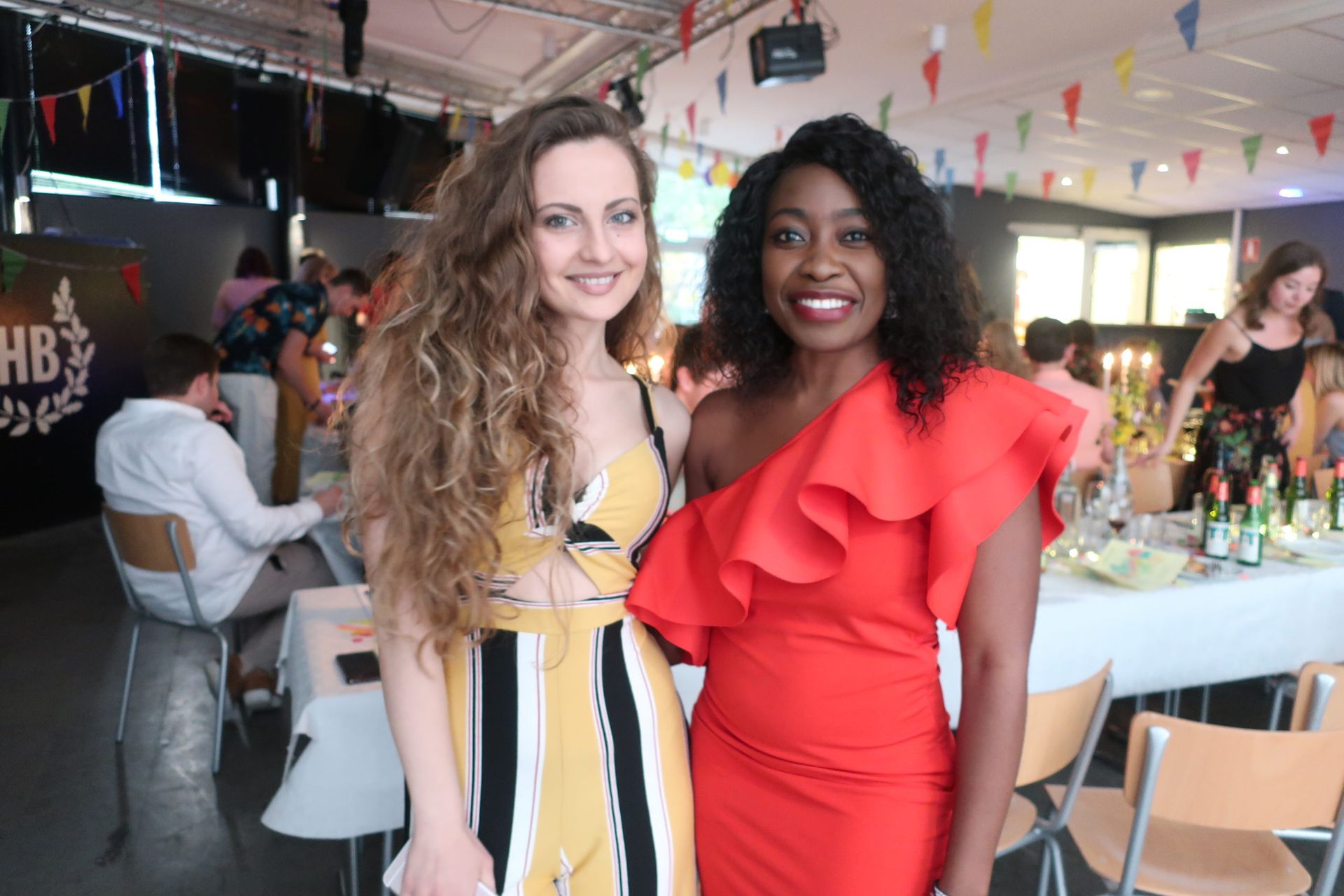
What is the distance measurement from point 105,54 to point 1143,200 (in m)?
11.9

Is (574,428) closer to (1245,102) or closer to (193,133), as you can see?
(193,133)

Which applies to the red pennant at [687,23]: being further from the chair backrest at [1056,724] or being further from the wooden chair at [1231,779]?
the wooden chair at [1231,779]

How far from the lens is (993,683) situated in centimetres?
117

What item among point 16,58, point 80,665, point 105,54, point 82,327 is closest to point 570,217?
point 80,665

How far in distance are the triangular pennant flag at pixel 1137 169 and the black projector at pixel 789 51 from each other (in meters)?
4.14

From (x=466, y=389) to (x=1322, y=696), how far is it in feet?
5.55

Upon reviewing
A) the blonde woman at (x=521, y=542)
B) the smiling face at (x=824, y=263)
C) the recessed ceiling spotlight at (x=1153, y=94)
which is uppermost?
the recessed ceiling spotlight at (x=1153, y=94)

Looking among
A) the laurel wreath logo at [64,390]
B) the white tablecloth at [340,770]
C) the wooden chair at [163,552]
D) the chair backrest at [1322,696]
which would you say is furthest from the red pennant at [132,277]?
the chair backrest at [1322,696]

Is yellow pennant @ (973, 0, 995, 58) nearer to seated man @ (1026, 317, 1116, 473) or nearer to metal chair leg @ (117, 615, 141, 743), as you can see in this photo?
seated man @ (1026, 317, 1116, 473)

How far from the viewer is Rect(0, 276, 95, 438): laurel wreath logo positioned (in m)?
5.38

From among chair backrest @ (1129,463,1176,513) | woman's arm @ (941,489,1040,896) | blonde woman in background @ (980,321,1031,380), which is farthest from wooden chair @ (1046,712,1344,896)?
chair backrest @ (1129,463,1176,513)

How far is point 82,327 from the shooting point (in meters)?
5.71

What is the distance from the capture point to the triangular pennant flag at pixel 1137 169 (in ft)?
27.9

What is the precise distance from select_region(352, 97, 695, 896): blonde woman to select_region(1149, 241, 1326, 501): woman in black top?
347 cm
